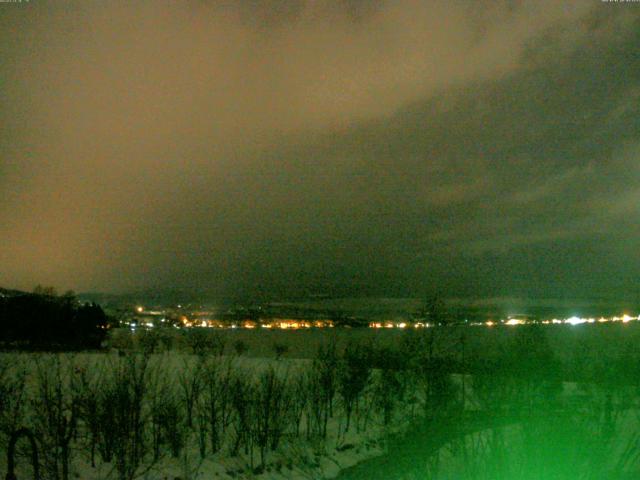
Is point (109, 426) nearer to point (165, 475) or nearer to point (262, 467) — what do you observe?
point (165, 475)

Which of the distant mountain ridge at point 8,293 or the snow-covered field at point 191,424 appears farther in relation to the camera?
the distant mountain ridge at point 8,293

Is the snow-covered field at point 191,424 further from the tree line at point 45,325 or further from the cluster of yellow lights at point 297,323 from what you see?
the cluster of yellow lights at point 297,323

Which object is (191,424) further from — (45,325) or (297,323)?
(297,323)

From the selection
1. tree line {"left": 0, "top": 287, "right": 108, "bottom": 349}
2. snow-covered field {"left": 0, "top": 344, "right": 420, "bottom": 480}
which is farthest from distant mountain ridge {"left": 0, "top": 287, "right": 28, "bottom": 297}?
snow-covered field {"left": 0, "top": 344, "right": 420, "bottom": 480}

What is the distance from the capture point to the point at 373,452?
19.5 meters

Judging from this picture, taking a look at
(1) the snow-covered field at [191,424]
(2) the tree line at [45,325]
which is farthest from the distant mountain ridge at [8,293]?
(1) the snow-covered field at [191,424]

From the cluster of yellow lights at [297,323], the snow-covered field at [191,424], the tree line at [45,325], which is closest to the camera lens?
the snow-covered field at [191,424]

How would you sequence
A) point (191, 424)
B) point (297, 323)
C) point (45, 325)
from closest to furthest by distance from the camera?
1. point (191, 424)
2. point (45, 325)
3. point (297, 323)

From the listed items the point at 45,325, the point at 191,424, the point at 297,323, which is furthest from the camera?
the point at 297,323

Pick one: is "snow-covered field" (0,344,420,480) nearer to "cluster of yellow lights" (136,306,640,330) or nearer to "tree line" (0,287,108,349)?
"tree line" (0,287,108,349)

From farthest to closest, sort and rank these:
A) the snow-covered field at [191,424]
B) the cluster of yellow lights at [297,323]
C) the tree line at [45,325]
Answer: the cluster of yellow lights at [297,323], the tree line at [45,325], the snow-covered field at [191,424]

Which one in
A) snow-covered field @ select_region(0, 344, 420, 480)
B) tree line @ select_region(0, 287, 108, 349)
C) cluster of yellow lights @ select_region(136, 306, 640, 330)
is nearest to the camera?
snow-covered field @ select_region(0, 344, 420, 480)

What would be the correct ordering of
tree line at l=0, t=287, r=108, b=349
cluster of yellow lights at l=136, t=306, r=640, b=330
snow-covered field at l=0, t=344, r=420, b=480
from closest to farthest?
snow-covered field at l=0, t=344, r=420, b=480 < tree line at l=0, t=287, r=108, b=349 < cluster of yellow lights at l=136, t=306, r=640, b=330

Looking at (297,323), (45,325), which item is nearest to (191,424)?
(45,325)
